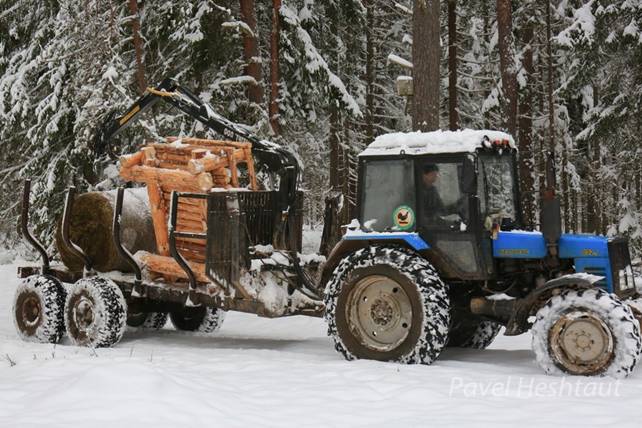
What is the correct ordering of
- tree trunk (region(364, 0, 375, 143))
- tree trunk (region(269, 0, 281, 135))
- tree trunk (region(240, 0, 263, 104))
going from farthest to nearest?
tree trunk (region(364, 0, 375, 143)), tree trunk (region(269, 0, 281, 135)), tree trunk (region(240, 0, 263, 104))

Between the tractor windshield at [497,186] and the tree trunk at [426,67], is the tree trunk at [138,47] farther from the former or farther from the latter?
the tractor windshield at [497,186]

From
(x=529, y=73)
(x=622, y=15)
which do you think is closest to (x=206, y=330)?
(x=622, y=15)

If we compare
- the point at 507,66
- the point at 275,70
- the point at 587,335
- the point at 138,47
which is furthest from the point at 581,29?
the point at 587,335

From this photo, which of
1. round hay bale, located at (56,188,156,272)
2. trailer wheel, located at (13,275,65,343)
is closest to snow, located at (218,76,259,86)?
round hay bale, located at (56,188,156,272)

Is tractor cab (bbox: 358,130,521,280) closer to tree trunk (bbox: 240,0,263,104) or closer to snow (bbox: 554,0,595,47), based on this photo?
tree trunk (bbox: 240,0,263,104)

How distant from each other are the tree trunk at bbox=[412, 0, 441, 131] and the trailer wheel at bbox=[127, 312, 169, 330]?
16.2 feet

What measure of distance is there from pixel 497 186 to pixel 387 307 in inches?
71.1

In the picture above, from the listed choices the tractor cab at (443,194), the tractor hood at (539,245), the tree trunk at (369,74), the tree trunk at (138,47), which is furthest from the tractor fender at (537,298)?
the tree trunk at (369,74)

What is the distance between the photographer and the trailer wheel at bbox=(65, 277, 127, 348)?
30.7 ft

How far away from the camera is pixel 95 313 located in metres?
9.41

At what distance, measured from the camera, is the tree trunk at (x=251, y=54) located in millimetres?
15750

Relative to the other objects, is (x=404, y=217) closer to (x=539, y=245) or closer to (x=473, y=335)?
(x=539, y=245)

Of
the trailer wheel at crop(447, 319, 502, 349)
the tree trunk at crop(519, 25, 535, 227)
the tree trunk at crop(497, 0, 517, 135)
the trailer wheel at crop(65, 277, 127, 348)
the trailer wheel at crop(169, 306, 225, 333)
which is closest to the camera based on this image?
the trailer wheel at crop(447, 319, 502, 349)

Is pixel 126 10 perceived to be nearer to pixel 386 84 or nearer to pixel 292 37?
pixel 292 37
